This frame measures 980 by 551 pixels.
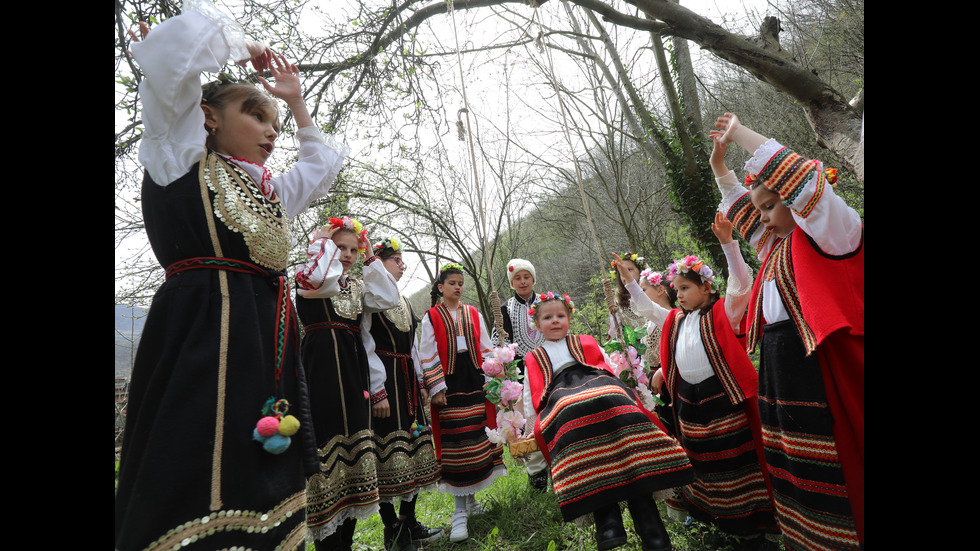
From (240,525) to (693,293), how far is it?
249 centimetres

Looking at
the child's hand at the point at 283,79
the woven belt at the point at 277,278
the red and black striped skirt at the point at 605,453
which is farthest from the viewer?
the red and black striped skirt at the point at 605,453

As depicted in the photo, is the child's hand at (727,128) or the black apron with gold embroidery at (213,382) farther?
the child's hand at (727,128)

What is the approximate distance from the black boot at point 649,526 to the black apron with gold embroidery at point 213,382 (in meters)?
1.55

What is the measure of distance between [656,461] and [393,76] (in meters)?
3.71

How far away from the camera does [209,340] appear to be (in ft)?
4.38

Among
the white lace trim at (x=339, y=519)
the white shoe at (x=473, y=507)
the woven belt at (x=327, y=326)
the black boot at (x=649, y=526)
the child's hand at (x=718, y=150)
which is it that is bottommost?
the white shoe at (x=473, y=507)

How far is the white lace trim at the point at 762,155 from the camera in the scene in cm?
187

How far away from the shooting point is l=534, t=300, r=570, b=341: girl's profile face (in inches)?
124

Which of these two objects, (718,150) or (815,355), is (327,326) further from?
(815,355)

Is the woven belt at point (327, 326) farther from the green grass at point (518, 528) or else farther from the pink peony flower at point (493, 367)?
the green grass at point (518, 528)

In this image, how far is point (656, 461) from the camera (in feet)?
7.43

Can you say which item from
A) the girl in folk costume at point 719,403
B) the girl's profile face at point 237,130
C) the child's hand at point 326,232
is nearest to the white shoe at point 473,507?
the girl in folk costume at point 719,403

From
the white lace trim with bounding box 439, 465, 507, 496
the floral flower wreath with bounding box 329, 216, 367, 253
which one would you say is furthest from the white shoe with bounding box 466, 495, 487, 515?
the floral flower wreath with bounding box 329, 216, 367, 253
